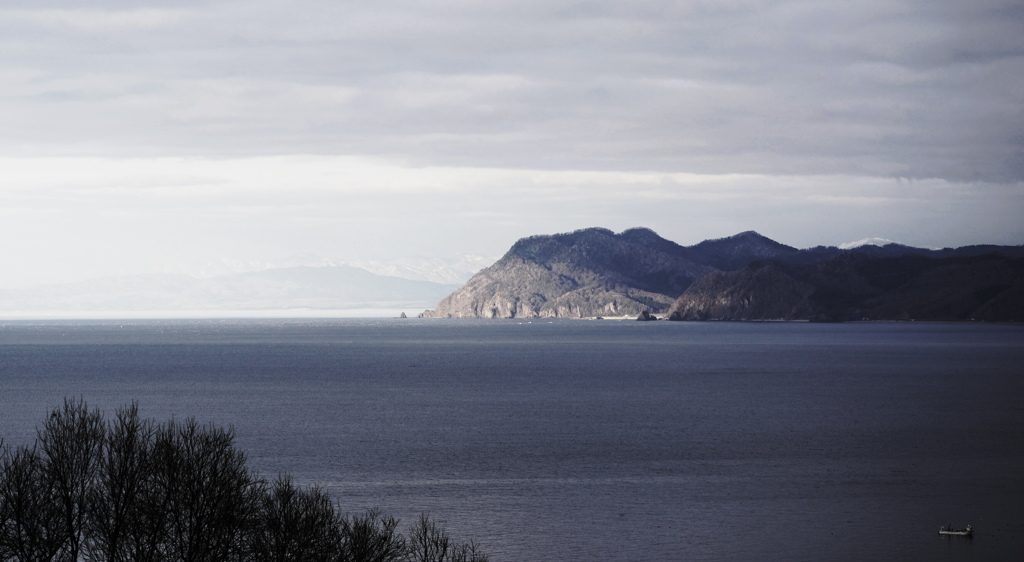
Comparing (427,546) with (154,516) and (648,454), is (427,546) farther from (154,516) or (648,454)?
(648,454)

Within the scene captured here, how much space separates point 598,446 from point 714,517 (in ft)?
97.6

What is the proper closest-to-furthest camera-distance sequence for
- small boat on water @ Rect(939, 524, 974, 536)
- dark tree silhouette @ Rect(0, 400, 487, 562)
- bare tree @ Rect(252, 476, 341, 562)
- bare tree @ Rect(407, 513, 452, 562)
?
dark tree silhouette @ Rect(0, 400, 487, 562) → bare tree @ Rect(252, 476, 341, 562) → bare tree @ Rect(407, 513, 452, 562) → small boat on water @ Rect(939, 524, 974, 536)

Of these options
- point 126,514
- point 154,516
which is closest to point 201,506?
point 154,516

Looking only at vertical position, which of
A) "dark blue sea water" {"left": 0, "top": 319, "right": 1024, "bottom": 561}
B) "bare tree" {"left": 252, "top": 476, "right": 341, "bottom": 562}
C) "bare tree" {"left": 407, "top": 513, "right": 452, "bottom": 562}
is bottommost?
"dark blue sea water" {"left": 0, "top": 319, "right": 1024, "bottom": 561}

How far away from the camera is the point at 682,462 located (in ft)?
262

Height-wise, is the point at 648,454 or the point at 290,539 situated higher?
the point at 290,539

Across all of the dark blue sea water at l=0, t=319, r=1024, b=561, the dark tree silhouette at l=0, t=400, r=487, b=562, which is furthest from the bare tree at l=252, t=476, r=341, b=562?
the dark blue sea water at l=0, t=319, r=1024, b=561

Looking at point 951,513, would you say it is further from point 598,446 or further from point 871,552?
point 598,446

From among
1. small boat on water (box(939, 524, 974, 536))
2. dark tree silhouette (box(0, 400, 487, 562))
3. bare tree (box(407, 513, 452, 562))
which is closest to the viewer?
dark tree silhouette (box(0, 400, 487, 562))

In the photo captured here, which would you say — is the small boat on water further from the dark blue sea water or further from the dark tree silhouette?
the dark tree silhouette

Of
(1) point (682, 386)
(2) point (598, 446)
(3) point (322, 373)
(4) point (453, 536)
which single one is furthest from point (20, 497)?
(3) point (322, 373)

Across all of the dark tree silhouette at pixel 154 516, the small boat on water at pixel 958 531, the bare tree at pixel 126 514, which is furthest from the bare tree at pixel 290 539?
the small boat on water at pixel 958 531

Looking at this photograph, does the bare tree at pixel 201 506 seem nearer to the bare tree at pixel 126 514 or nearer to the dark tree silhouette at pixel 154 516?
the dark tree silhouette at pixel 154 516

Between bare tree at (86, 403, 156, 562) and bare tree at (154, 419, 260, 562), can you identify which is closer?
bare tree at (86, 403, 156, 562)
